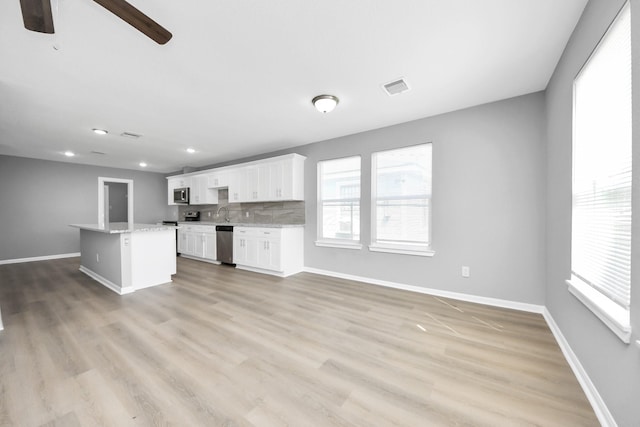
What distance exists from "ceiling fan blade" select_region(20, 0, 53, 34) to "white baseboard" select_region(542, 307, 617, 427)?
3.64m

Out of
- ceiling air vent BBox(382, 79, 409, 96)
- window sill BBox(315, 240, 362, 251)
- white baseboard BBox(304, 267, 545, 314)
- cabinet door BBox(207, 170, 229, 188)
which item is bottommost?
white baseboard BBox(304, 267, 545, 314)

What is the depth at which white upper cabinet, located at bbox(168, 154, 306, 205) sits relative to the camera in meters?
4.70

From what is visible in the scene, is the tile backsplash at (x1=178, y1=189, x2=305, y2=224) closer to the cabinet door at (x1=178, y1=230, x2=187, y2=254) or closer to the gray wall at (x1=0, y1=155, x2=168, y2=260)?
the cabinet door at (x1=178, y1=230, x2=187, y2=254)

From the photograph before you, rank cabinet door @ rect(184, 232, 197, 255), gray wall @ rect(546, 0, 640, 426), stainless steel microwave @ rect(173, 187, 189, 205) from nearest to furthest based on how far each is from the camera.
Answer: gray wall @ rect(546, 0, 640, 426)
cabinet door @ rect(184, 232, 197, 255)
stainless steel microwave @ rect(173, 187, 189, 205)

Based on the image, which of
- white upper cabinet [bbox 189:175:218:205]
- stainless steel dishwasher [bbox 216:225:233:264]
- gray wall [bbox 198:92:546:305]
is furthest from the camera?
white upper cabinet [bbox 189:175:218:205]

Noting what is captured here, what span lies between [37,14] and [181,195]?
599cm

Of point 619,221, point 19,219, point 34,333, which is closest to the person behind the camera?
point 619,221

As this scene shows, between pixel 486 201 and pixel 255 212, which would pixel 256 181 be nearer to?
pixel 255 212

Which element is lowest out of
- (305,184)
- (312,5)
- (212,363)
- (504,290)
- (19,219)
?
(212,363)

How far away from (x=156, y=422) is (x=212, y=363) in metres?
0.55

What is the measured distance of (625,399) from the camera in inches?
46.3

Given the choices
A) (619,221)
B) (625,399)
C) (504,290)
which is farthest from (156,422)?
(504,290)

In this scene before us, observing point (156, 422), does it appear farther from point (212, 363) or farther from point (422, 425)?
point (422, 425)

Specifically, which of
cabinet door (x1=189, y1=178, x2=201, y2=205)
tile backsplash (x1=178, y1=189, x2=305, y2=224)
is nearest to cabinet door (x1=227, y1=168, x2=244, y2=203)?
tile backsplash (x1=178, y1=189, x2=305, y2=224)
